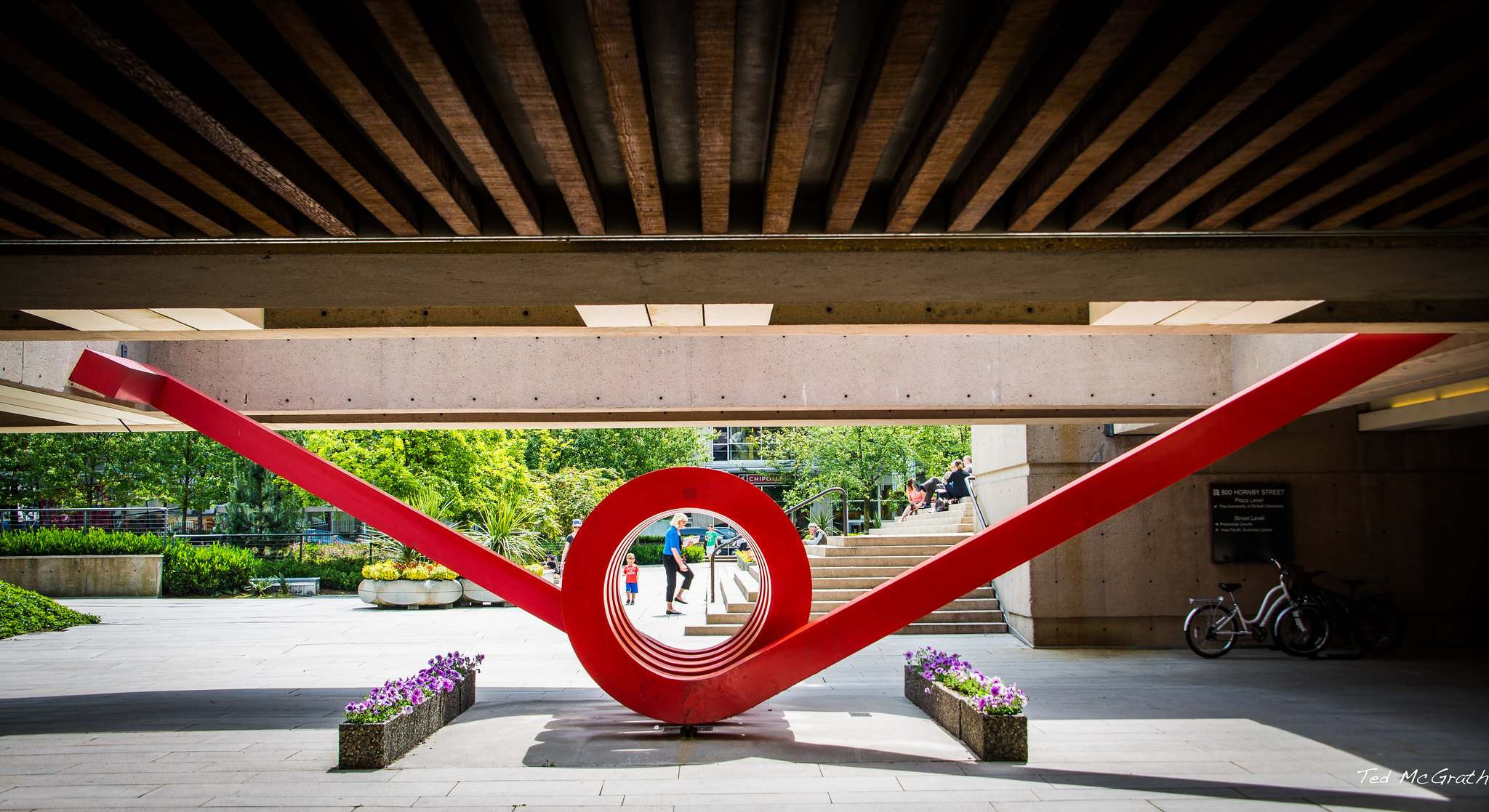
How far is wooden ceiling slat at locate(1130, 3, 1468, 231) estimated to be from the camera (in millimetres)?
2924

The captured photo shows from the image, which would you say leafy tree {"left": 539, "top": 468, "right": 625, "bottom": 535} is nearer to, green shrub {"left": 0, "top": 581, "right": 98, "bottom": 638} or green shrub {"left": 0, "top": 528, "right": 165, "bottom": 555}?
green shrub {"left": 0, "top": 528, "right": 165, "bottom": 555}

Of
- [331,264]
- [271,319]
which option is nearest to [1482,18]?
[331,264]

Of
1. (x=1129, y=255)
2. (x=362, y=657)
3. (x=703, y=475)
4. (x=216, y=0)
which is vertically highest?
(x=216, y=0)

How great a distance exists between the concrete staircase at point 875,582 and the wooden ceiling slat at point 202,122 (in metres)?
8.45

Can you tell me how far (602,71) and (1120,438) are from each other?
33.8 feet

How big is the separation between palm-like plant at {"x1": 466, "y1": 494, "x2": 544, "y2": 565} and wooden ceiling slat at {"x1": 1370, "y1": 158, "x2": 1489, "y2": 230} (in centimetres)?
1705

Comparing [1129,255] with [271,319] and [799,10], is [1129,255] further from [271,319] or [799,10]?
[271,319]

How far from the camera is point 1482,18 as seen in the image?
2898 millimetres

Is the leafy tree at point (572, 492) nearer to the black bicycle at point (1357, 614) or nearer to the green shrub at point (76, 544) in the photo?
the green shrub at point (76, 544)

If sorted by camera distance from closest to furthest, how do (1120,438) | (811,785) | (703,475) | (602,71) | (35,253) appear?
(602,71)
(35,253)
(811,785)
(703,475)
(1120,438)

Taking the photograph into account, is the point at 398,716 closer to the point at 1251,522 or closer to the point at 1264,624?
the point at 1264,624

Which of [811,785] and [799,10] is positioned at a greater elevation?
[799,10]

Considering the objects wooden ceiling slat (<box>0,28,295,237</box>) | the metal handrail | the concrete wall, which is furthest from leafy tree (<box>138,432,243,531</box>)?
wooden ceiling slat (<box>0,28,295,237</box>)

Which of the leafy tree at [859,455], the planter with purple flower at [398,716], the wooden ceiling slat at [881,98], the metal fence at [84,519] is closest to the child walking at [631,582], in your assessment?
the planter with purple flower at [398,716]
